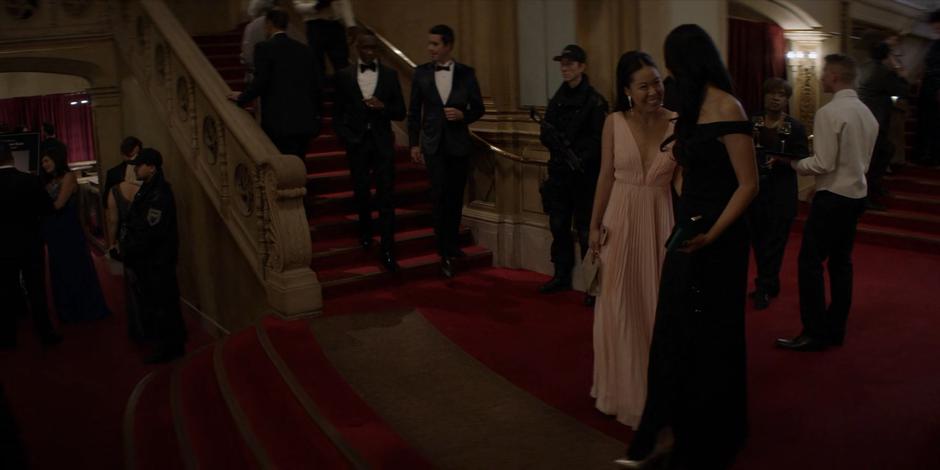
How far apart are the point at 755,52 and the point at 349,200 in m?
5.79

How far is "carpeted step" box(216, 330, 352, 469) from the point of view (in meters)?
3.84

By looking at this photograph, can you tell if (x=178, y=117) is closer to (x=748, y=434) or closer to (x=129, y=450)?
(x=129, y=450)

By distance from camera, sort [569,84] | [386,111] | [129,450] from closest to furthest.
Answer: [129,450] → [569,84] → [386,111]

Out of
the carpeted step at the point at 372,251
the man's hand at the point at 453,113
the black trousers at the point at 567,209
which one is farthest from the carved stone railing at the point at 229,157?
the black trousers at the point at 567,209

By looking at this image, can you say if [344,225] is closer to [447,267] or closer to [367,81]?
[447,267]

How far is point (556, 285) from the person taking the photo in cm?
605

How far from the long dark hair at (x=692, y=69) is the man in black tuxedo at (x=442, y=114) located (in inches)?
125

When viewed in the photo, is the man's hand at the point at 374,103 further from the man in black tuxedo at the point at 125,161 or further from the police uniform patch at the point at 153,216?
the man in black tuxedo at the point at 125,161

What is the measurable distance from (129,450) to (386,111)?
2821 millimetres

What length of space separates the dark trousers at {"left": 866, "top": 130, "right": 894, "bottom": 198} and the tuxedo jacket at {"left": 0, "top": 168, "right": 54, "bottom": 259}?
741 cm

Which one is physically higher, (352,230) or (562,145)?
(562,145)

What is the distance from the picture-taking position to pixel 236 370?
500 centimetres

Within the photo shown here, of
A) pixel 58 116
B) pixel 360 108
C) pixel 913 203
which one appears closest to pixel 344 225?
pixel 360 108

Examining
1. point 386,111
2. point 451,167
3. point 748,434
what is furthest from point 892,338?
point 386,111
